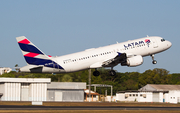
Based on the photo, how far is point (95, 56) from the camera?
61375 mm

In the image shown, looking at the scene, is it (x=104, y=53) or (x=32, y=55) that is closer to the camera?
(x=32, y=55)

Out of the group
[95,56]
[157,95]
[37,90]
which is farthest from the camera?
[157,95]

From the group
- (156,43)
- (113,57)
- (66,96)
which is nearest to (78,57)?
(113,57)

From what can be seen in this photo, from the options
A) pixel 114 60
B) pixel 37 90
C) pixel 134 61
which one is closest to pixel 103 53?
pixel 114 60

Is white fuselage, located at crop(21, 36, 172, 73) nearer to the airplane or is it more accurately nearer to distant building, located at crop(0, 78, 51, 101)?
the airplane

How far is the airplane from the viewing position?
58.2m

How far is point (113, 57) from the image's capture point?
62.5 m

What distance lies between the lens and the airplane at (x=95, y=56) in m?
58.2

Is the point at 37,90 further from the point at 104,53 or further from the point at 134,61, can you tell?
the point at 134,61

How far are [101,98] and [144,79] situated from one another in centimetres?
3718

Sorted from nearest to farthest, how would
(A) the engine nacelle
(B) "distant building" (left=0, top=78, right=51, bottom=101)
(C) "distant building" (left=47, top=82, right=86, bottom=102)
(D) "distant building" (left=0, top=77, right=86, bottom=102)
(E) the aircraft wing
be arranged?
(E) the aircraft wing, (A) the engine nacelle, (B) "distant building" (left=0, top=78, right=51, bottom=101), (D) "distant building" (left=0, top=77, right=86, bottom=102), (C) "distant building" (left=47, top=82, right=86, bottom=102)

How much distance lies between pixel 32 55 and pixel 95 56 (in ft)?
38.2

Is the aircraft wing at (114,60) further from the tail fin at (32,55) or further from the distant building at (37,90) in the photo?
the distant building at (37,90)

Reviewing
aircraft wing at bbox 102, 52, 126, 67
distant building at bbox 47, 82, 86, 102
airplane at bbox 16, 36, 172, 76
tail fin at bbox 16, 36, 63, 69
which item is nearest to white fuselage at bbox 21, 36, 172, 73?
airplane at bbox 16, 36, 172, 76
